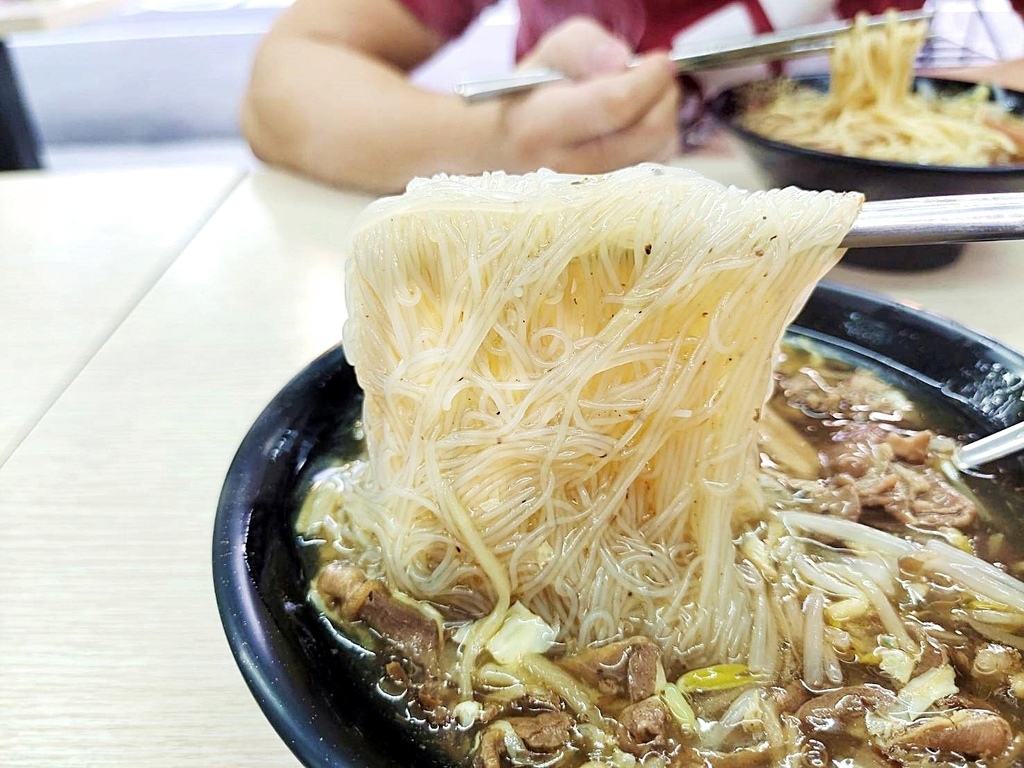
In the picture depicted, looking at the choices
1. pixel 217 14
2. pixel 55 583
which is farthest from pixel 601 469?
pixel 217 14

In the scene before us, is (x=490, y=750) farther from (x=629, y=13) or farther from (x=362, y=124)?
(x=629, y=13)

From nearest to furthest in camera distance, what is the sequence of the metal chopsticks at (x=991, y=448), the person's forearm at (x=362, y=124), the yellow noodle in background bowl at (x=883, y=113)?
the metal chopsticks at (x=991, y=448) → the yellow noodle in background bowl at (x=883, y=113) → the person's forearm at (x=362, y=124)

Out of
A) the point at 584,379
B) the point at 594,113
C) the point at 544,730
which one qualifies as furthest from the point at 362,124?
the point at 544,730

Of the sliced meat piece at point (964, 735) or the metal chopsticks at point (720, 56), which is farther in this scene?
the metal chopsticks at point (720, 56)

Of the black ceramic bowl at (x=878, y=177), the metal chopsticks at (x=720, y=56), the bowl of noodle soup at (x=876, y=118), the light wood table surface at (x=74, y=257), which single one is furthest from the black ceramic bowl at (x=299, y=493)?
the metal chopsticks at (x=720, y=56)

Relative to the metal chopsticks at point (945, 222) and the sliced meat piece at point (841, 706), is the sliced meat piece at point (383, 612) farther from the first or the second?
the metal chopsticks at point (945, 222)

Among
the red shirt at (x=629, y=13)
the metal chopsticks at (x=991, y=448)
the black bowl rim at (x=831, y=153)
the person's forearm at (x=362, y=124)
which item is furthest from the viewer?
the red shirt at (x=629, y=13)

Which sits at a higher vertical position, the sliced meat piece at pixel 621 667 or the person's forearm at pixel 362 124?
the person's forearm at pixel 362 124

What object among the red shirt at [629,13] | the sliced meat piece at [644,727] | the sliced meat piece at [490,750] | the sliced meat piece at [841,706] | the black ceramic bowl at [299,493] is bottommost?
the sliced meat piece at [841,706]

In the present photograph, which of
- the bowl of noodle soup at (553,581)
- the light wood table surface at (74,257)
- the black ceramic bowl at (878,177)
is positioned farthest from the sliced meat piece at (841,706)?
the light wood table surface at (74,257)
